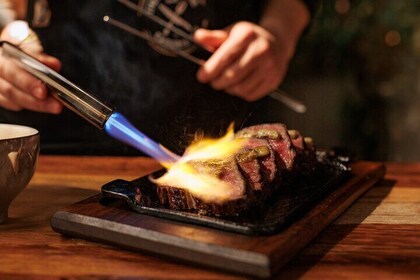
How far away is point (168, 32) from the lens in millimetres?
2320

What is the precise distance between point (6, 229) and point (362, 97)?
8.12 feet

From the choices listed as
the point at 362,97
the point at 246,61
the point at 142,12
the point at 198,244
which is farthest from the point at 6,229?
the point at 362,97

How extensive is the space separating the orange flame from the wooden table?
0.18 metres

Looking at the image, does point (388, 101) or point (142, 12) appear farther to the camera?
point (388, 101)

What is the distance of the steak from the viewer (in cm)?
124

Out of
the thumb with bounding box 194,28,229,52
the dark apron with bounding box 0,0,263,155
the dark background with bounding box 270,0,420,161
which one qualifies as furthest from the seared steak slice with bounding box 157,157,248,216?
the dark background with bounding box 270,0,420,161

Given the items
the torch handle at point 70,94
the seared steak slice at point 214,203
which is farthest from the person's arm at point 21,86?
the seared steak slice at point 214,203

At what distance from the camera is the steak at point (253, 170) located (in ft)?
4.07

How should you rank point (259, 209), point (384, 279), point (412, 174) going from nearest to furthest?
point (384, 279), point (259, 209), point (412, 174)

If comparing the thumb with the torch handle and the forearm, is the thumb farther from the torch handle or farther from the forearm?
the torch handle

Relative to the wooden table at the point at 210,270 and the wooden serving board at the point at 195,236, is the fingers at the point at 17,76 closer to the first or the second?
the wooden table at the point at 210,270

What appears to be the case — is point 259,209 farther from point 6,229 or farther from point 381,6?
point 381,6

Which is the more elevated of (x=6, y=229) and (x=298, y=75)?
(x=298, y=75)

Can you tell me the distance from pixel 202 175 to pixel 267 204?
0.17 metres
